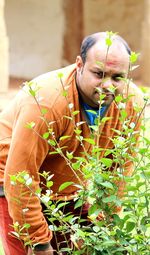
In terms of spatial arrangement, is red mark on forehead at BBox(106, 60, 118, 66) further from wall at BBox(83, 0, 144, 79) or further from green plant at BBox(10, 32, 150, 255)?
wall at BBox(83, 0, 144, 79)

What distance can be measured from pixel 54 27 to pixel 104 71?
1221 cm

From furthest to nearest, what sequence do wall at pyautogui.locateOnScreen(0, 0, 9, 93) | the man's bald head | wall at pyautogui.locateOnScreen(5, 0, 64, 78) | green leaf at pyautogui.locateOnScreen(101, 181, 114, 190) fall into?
wall at pyautogui.locateOnScreen(5, 0, 64, 78) < wall at pyautogui.locateOnScreen(0, 0, 9, 93) < the man's bald head < green leaf at pyautogui.locateOnScreen(101, 181, 114, 190)

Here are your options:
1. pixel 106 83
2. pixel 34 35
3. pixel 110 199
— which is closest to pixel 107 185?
pixel 110 199

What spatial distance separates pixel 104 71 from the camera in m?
4.48

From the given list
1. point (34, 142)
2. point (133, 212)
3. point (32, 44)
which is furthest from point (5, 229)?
point (32, 44)

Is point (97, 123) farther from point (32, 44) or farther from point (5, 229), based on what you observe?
point (32, 44)

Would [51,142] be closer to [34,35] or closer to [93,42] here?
[93,42]

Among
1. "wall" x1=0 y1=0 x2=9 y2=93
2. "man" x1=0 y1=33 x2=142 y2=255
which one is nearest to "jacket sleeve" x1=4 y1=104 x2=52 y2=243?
"man" x1=0 y1=33 x2=142 y2=255

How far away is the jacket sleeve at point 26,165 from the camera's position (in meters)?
4.49

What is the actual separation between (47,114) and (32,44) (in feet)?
40.0

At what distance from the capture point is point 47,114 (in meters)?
4.51

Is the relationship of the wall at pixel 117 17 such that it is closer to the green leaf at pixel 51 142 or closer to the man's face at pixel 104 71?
the man's face at pixel 104 71

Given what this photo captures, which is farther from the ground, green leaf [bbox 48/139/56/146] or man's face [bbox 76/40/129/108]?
man's face [bbox 76/40/129/108]

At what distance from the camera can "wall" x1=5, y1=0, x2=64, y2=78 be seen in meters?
16.5
